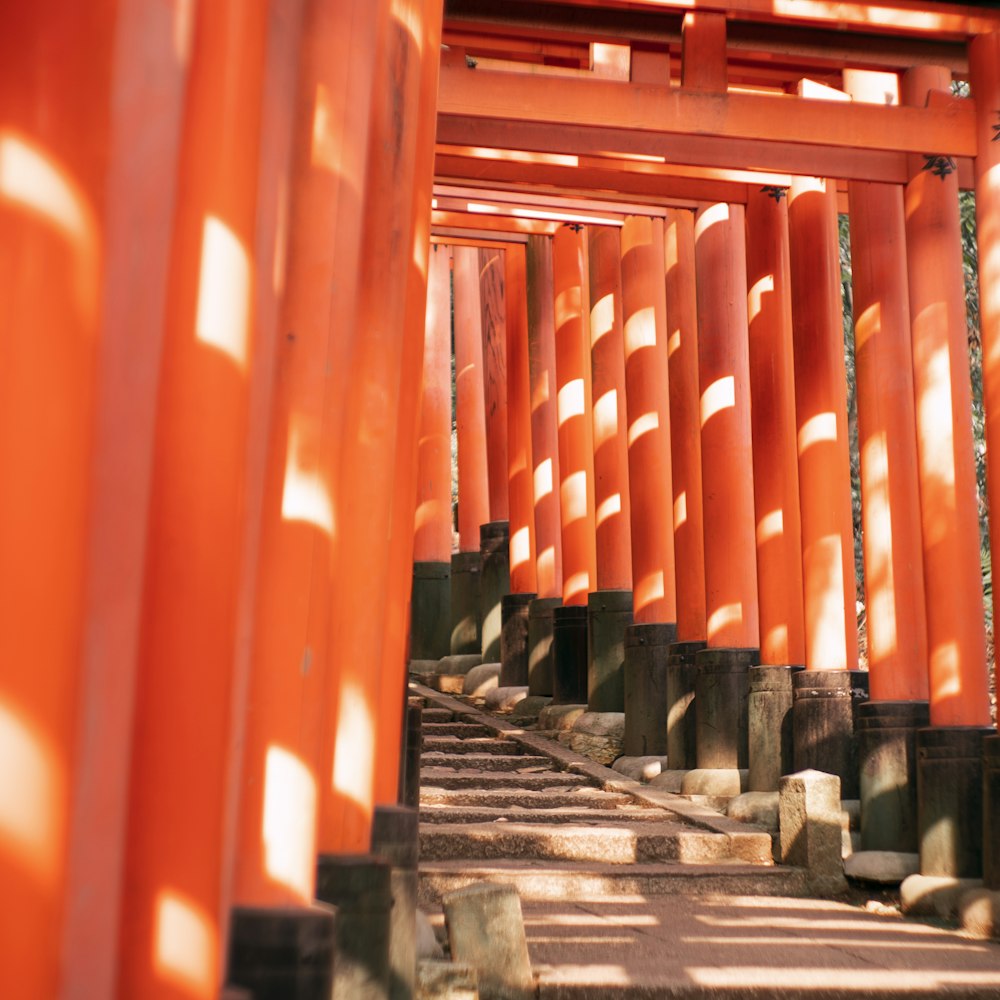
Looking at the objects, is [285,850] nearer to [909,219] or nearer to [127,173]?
[127,173]

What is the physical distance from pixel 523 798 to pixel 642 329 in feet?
14.4

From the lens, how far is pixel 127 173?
2578 millimetres

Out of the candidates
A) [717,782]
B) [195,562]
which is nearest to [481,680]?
[717,782]

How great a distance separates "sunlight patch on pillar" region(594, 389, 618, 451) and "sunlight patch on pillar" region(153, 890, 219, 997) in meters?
10.6

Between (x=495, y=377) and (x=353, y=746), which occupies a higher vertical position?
(x=495, y=377)

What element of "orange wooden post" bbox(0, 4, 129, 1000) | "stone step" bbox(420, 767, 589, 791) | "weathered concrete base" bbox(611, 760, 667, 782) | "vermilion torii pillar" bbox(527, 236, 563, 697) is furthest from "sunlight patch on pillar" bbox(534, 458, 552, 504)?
"orange wooden post" bbox(0, 4, 129, 1000)

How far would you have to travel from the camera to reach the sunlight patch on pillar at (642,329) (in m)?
12.5

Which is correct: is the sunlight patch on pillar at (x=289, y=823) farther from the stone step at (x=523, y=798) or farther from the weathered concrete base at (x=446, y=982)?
the stone step at (x=523, y=798)

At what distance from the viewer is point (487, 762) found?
11.4m

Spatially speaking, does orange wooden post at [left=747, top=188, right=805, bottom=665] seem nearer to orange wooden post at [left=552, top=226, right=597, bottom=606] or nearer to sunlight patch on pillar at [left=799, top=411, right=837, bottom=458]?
sunlight patch on pillar at [left=799, top=411, right=837, bottom=458]

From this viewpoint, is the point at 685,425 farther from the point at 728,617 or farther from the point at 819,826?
the point at 819,826

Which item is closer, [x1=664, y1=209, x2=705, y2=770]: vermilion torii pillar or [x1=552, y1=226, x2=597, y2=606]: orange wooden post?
[x1=664, y1=209, x2=705, y2=770]: vermilion torii pillar

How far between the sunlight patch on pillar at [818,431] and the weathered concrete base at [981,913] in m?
3.37

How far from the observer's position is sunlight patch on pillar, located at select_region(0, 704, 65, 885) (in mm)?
2104
